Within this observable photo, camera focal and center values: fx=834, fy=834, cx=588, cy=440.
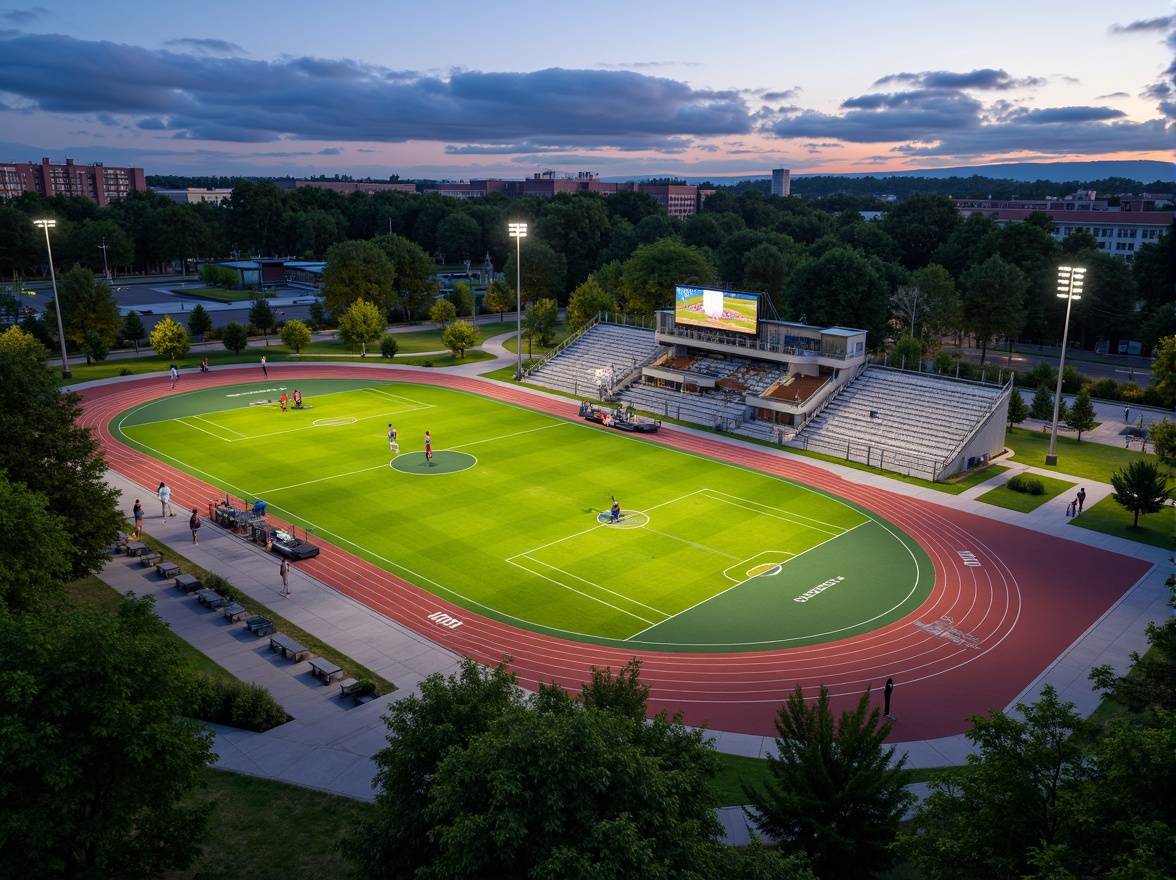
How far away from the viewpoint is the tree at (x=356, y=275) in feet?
273

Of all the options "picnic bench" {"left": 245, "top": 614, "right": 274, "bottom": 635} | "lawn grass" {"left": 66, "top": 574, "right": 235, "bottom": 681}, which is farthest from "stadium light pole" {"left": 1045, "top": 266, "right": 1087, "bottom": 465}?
"lawn grass" {"left": 66, "top": 574, "right": 235, "bottom": 681}

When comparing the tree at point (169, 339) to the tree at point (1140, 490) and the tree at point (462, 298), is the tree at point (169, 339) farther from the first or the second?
the tree at point (1140, 490)

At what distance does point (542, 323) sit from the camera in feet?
249

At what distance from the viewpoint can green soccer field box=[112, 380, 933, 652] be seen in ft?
97.6

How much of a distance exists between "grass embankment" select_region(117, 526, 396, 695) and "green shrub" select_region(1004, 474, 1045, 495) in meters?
33.5

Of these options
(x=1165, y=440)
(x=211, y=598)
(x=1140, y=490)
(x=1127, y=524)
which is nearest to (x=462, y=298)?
(x=211, y=598)

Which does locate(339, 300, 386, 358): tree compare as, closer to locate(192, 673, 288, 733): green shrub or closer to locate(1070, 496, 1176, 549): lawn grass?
locate(192, 673, 288, 733): green shrub

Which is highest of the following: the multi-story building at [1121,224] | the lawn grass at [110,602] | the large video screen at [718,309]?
the multi-story building at [1121,224]

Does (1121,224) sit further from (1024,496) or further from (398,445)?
(398,445)

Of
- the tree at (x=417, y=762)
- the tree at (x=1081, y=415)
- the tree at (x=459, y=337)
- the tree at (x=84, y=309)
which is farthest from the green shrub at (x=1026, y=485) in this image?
the tree at (x=84, y=309)

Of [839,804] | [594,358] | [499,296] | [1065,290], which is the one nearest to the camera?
[839,804]

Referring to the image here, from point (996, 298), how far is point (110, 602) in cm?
7008

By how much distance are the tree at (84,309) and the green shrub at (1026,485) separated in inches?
2722

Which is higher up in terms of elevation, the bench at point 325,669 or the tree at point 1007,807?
the tree at point 1007,807
